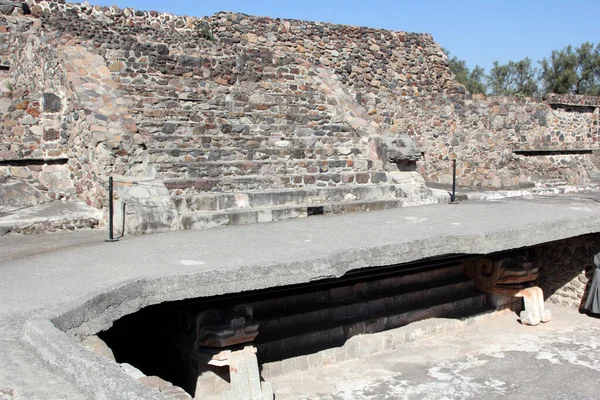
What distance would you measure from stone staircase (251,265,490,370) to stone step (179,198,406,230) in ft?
3.59

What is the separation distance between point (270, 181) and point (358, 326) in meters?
2.57

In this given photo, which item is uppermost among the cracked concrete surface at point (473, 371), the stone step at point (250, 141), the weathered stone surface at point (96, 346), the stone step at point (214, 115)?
the stone step at point (214, 115)

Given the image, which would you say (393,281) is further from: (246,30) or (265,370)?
(246,30)

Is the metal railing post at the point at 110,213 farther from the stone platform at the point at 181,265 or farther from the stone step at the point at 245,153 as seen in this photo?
the stone step at the point at 245,153

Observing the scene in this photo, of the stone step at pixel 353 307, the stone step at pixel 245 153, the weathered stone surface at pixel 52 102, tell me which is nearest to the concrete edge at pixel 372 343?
the stone step at pixel 353 307

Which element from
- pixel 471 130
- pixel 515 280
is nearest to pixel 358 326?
pixel 515 280

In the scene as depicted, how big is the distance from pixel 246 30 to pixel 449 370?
11517 mm

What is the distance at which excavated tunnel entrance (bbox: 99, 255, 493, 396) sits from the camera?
6.46 m

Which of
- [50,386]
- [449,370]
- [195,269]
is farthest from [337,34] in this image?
[50,386]

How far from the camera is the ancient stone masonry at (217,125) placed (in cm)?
893

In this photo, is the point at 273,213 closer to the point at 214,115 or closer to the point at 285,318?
the point at 285,318

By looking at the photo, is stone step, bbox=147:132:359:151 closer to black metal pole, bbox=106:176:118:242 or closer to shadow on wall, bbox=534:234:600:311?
black metal pole, bbox=106:176:118:242

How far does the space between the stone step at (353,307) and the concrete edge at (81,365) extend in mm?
3525

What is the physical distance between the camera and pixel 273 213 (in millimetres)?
8453
